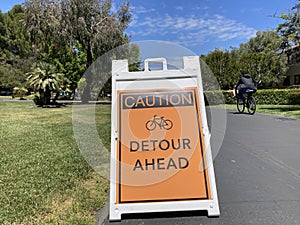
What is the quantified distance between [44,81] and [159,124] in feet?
65.4

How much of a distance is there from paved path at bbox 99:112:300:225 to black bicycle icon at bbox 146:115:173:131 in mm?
839

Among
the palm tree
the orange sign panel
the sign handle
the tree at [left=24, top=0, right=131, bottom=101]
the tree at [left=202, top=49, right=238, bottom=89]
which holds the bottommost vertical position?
the orange sign panel

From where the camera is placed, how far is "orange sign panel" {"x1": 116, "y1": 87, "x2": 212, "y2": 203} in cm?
246

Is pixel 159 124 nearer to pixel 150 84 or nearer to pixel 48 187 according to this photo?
pixel 150 84

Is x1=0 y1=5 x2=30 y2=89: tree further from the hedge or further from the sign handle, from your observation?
the sign handle

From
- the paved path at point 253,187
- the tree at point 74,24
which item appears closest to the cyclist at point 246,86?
the paved path at point 253,187

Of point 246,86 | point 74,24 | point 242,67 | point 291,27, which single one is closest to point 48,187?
point 246,86

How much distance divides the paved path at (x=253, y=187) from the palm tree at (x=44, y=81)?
18.0 meters

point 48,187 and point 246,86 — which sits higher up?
point 246,86

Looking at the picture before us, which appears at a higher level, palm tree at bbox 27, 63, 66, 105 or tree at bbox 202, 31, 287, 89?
tree at bbox 202, 31, 287, 89

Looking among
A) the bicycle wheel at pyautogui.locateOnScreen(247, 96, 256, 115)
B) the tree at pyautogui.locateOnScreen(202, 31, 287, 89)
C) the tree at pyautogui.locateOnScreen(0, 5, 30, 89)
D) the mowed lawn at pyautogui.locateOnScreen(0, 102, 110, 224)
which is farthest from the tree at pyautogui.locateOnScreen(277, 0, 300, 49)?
the tree at pyautogui.locateOnScreen(0, 5, 30, 89)

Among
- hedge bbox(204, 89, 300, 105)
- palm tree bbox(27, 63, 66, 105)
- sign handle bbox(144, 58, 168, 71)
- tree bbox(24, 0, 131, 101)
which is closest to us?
sign handle bbox(144, 58, 168, 71)

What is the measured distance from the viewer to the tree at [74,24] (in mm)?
22641

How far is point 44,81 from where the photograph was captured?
67.7 ft
